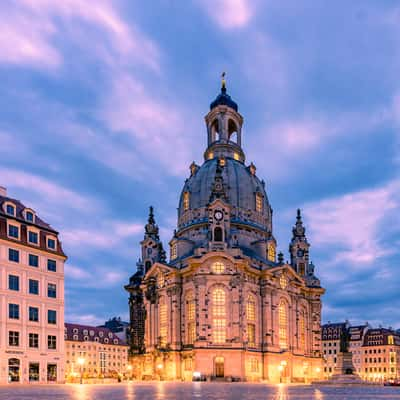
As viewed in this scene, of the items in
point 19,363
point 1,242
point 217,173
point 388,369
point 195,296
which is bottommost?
point 388,369

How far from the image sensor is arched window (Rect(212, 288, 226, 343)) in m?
94.6

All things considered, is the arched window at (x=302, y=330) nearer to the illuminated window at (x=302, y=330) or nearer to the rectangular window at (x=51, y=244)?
the illuminated window at (x=302, y=330)

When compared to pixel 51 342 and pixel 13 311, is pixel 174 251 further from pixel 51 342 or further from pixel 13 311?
pixel 13 311

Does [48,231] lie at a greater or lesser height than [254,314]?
greater

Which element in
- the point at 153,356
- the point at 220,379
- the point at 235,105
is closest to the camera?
the point at 220,379

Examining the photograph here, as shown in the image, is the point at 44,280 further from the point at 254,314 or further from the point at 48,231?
the point at 254,314

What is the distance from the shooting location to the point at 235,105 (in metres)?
134

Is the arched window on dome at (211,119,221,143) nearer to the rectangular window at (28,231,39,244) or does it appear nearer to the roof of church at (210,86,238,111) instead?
the roof of church at (210,86,238,111)

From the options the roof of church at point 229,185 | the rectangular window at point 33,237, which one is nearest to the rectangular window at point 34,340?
the rectangular window at point 33,237

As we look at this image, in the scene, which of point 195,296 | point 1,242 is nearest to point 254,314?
point 195,296

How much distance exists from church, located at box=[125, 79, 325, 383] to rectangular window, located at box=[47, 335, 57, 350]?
28.5 metres

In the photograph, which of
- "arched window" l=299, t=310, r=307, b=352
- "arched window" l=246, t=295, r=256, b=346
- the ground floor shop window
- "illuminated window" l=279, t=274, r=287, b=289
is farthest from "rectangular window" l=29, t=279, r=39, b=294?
"arched window" l=299, t=310, r=307, b=352

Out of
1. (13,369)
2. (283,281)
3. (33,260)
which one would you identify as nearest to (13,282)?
(33,260)

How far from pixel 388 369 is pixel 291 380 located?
8887 centimetres
